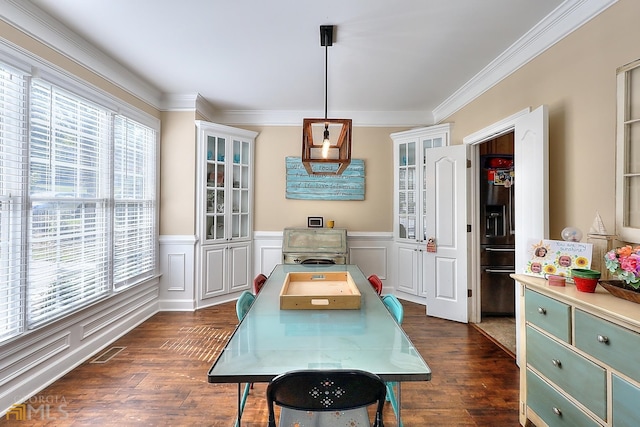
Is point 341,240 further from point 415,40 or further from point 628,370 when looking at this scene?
point 628,370

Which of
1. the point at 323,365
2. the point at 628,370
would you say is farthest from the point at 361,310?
the point at 628,370

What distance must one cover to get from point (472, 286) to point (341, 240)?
66.4 inches

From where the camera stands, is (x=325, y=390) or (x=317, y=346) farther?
(x=317, y=346)

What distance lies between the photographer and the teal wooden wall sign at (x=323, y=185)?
4.41 m

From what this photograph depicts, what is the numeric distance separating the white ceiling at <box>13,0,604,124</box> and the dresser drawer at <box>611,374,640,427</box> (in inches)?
92.1

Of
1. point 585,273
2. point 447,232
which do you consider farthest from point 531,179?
point 447,232

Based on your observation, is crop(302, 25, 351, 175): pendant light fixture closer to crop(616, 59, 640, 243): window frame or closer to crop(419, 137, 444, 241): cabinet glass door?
crop(616, 59, 640, 243): window frame

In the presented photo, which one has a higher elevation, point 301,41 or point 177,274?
Result: point 301,41

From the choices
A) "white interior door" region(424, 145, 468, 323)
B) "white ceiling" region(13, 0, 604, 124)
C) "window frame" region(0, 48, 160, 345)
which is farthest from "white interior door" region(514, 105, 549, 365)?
"window frame" region(0, 48, 160, 345)

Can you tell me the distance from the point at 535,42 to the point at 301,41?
193 centimetres

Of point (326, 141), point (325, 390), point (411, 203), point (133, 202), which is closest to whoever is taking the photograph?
point (325, 390)

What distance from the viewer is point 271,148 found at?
4434 mm

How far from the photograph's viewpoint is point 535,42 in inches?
93.6

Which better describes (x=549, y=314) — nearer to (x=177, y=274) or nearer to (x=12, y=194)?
(x=12, y=194)
